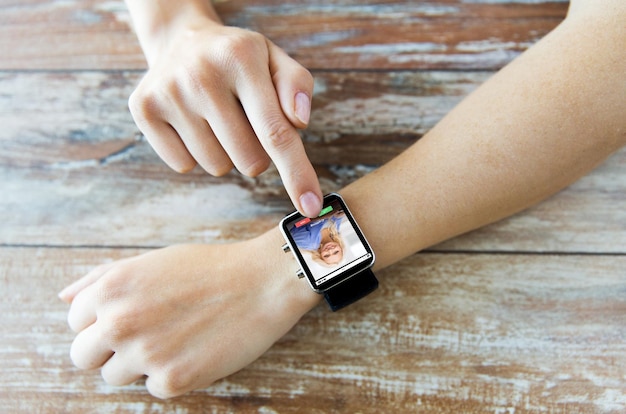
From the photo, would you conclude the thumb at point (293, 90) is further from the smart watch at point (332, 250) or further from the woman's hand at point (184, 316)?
the woman's hand at point (184, 316)

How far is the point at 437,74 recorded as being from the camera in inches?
44.9

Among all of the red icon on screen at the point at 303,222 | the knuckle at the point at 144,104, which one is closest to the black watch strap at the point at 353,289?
the red icon on screen at the point at 303,222

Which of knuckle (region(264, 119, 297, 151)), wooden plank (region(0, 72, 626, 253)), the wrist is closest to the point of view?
knuckle (region(264, 119, 297, 151))

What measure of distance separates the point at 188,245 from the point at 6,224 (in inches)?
17.4

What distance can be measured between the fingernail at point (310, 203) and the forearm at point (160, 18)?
452 millimetres

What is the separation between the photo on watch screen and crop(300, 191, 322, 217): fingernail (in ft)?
0.15

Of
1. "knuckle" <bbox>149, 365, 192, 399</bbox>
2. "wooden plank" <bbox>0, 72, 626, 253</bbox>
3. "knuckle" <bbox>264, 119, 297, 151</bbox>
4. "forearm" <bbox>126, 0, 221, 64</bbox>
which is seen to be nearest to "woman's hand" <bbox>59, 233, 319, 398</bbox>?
"knuckle" <bbox>149, 365, 192, 399</bbox>

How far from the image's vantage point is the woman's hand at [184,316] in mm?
948

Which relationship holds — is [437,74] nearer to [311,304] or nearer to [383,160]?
[383,160]

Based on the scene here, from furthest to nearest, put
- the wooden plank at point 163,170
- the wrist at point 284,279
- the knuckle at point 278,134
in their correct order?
the wooden plank at point 163,170, the wrist at point 284,279, the knuckle at point 278,134

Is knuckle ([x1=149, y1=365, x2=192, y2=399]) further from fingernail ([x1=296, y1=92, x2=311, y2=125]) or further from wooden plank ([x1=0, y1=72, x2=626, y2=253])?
fingernail ([x1=296, y1=92, x2=311, y2=125])

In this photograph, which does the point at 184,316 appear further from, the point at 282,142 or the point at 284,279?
the point at 282,142

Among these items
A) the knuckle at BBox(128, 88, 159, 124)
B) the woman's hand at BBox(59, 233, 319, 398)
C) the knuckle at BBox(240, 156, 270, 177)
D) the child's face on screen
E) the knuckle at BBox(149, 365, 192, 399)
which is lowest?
the knuckle at BBox(149, 365, 192, 399)

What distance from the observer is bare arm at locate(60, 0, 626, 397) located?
911mm
